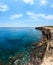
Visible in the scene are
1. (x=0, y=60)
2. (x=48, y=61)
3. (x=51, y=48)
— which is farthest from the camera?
(x=51, y=48)

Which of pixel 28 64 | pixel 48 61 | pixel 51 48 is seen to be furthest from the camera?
pixel 51 48

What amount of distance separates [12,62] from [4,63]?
0.69 meters

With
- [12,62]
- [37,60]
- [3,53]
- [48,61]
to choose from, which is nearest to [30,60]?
[37,60]

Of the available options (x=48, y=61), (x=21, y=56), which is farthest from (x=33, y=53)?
(x=48, y=61)

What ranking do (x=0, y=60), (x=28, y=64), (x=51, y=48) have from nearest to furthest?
(x=28, y=64), (x=0, y=60), (x=51, y=48)

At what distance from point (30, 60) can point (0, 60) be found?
7.72 feet

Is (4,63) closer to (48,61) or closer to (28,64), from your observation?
(28,64)

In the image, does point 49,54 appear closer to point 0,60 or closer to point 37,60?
point 37,60

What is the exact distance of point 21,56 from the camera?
13.9 metres

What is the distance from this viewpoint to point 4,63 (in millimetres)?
12922

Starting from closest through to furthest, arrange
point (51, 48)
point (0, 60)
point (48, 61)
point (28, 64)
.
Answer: point (48, 61) → point (28, 64) → point (0, 60) → point (51, 48)

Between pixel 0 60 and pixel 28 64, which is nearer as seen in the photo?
pixel 28 64

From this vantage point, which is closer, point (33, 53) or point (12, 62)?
point (12, 62)

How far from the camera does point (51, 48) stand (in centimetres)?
1438
